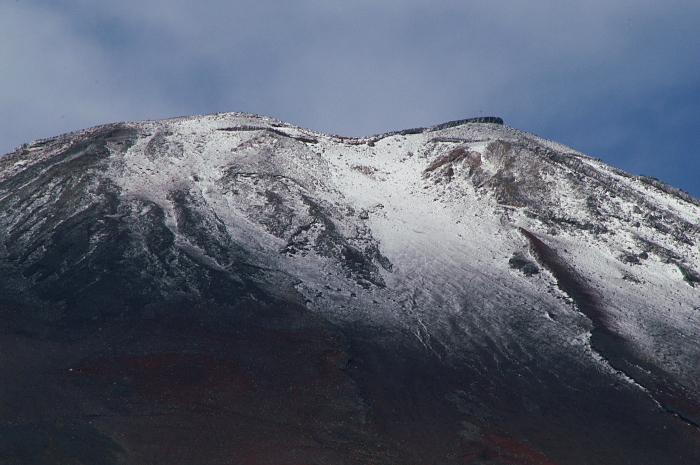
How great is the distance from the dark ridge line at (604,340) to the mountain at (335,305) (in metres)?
0.12

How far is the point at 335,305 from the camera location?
29156 mm

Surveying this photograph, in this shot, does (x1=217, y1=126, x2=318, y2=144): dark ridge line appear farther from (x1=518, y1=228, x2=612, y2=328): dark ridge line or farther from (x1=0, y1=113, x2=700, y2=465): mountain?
(x1=518, y1=228, x2=612, y2=328): dark ridge line

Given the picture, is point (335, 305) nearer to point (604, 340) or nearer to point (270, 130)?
point (604, 340)

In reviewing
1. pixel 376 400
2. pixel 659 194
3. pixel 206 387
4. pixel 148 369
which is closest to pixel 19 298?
pixel 148 369

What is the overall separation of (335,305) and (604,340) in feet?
43.0

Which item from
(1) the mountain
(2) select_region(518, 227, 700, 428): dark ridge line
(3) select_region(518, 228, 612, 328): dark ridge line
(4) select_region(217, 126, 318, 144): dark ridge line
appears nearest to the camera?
(1) the mountain

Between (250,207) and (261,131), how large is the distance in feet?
46.5

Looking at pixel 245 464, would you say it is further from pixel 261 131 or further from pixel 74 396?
pixel 261 131

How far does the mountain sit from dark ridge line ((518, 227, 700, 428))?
12cm

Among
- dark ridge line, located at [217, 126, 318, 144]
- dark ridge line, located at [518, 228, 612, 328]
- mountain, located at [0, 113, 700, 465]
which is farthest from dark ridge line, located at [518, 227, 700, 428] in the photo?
dark ridge line, located at [217, 126, 318, 144]

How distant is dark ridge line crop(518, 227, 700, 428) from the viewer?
24500 millimetres

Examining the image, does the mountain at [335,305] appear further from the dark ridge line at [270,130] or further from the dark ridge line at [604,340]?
the dark ridge line at [270,130]

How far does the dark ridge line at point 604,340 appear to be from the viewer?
80.4ft

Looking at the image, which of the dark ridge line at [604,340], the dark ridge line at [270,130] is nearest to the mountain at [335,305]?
the dark ridge line at [604,340]
